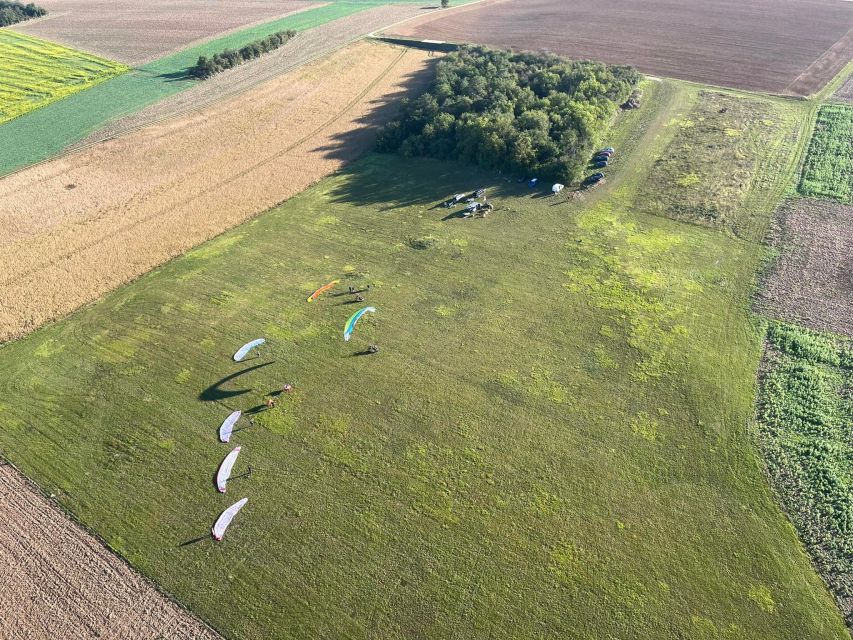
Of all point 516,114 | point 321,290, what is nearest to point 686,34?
point 516,114

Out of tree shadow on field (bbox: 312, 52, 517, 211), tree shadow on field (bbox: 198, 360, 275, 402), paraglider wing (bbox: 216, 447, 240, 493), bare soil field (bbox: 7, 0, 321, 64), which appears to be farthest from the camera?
bare soil field (bbox: 7, 0, 321, 64)

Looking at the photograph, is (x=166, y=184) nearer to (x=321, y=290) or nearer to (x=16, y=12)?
(x=321, y=290)

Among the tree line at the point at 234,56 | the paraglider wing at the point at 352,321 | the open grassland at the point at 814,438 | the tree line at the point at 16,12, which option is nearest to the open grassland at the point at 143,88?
the tree line at the point at 234,56

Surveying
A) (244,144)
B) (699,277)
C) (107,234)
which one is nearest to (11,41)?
(244,144)

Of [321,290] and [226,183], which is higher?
[226,183]

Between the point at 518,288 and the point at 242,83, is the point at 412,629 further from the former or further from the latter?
the point at 242,83

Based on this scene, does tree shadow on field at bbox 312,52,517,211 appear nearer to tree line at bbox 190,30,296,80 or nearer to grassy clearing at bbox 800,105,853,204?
grassy clearing at bbox 800,105,853,204

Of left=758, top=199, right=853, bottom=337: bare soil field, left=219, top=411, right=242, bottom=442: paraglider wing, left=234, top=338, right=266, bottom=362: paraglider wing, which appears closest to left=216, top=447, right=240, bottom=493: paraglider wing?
left=219, top=411, right=242, bottom=442: paraglider wing
